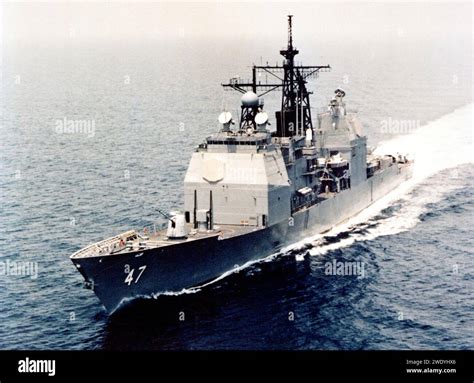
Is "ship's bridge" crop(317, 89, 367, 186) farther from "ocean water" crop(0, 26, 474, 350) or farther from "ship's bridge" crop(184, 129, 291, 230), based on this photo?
"ship's bridge" crop(184, 129, 291, 230)

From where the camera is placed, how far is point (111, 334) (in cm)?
2980

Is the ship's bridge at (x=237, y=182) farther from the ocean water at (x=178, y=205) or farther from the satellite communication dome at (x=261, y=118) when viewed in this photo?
the ocean water at (x=178, y=205)

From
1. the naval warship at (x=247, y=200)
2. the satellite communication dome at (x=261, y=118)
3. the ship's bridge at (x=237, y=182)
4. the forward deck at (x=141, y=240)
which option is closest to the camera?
the forward deck at (x=141, y=240)

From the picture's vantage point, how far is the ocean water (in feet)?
98.9

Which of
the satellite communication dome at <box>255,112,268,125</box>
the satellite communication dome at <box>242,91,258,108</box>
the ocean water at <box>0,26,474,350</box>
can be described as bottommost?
the ocean water at <box>0,26,474,350</box>

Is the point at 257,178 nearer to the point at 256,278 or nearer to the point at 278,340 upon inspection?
the point at 256,278

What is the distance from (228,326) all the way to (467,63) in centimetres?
8504

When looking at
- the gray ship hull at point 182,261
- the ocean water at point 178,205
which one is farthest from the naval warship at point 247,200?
the ocean water at point 178,205

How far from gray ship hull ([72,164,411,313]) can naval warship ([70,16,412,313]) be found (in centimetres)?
4

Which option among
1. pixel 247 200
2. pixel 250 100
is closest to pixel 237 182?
pixel 247 200

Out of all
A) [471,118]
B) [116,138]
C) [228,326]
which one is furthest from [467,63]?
[228,326]

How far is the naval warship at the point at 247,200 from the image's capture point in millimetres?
32469

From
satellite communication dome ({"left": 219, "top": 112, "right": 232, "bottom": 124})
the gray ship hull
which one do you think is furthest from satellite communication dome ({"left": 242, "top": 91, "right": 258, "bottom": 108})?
the gray ship hull

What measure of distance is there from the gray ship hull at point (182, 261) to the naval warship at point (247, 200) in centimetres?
4
